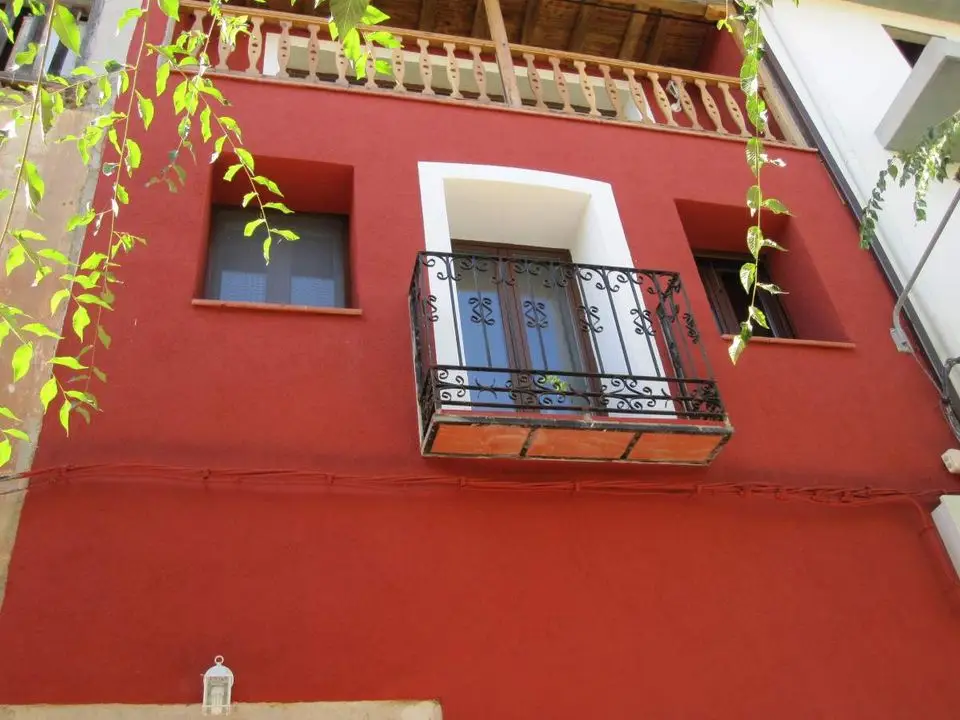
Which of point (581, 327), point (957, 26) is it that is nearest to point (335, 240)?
point (581, 327)

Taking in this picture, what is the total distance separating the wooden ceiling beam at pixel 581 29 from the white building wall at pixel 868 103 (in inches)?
61.5

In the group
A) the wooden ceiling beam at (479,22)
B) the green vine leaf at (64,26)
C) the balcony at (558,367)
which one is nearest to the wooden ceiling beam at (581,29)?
the wooden ceiling beam at (479,22)

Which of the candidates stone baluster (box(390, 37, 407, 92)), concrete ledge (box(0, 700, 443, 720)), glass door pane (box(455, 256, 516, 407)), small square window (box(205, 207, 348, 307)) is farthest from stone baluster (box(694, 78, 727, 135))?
concrete ledge (box(0, 700, 443, 720))

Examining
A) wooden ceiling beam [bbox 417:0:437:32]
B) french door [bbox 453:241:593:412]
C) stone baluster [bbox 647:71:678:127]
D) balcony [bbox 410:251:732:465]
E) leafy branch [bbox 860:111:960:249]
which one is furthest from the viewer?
wooden ceiling beam [bbox 417:0:437:32]

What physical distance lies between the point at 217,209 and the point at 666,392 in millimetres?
3107

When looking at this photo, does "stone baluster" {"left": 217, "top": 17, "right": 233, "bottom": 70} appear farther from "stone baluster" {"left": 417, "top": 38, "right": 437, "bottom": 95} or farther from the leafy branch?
the leafy branch

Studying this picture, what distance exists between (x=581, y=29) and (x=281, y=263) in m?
4.29

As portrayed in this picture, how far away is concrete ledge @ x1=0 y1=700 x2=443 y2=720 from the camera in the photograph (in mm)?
3562

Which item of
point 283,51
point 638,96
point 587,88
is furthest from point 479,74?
point 283,51

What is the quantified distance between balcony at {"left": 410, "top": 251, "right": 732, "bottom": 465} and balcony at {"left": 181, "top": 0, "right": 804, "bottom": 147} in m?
1.60

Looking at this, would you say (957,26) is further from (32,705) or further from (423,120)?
(32,705)

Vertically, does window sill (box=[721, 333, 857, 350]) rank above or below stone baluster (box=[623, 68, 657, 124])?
below

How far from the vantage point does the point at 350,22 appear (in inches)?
115

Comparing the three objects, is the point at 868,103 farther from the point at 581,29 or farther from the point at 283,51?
the point at 283,51
